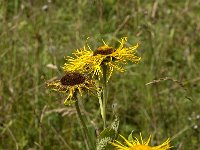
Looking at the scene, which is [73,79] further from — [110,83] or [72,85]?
[110,83]

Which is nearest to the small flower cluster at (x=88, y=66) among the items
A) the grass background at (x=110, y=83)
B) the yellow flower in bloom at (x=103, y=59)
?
the yellow flower in bloom at (x=103, y=59)

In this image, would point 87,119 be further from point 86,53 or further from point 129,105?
point 86,53

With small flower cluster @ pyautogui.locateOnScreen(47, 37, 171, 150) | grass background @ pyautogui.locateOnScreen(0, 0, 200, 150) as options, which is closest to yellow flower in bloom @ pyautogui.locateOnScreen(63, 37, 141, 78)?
small flower cluster @ pyautogui.locateOnScreen(47, 37, 171, 150)

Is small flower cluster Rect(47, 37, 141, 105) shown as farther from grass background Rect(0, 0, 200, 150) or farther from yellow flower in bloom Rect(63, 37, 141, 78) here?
grass background Rect(0, 0, 200, 150)

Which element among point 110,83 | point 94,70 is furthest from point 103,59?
point 110,83

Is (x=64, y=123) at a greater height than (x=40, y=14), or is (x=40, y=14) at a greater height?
(x=40, y=14)

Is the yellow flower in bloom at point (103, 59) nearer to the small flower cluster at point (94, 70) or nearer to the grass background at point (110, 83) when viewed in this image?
the small flower cluster at point (94, 70)

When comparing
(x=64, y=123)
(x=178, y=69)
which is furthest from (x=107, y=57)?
(x=178, y=69)
